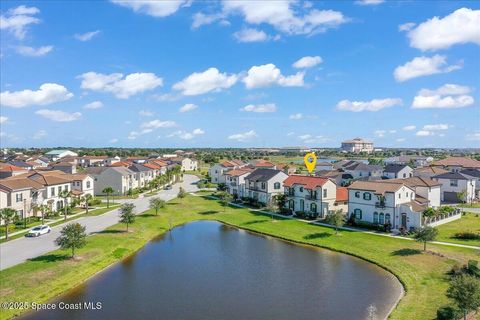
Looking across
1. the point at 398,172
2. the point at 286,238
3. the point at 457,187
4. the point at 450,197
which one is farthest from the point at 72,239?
the point at 398,172

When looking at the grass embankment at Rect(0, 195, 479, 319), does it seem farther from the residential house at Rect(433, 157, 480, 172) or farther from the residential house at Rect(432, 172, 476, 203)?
the residential house at Rect(433, 157, 480, 172)

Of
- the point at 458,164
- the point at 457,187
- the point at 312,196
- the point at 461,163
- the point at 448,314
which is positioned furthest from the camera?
the point at 461,163

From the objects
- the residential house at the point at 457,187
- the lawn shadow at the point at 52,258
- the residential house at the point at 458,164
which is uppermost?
the residential house at the point at 458,164

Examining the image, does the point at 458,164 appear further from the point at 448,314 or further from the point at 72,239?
the point at 72,239

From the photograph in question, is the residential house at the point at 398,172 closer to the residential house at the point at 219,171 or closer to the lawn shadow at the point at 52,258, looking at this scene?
the residential house at the point at 219,171

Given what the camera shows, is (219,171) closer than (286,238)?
No

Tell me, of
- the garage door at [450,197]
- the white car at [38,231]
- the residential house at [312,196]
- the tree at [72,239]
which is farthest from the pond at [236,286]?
the garage door at [450,197]

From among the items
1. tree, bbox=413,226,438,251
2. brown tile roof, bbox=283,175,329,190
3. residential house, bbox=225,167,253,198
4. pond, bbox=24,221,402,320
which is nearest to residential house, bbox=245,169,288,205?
brown tile roof, bbox=283,175,329,190
